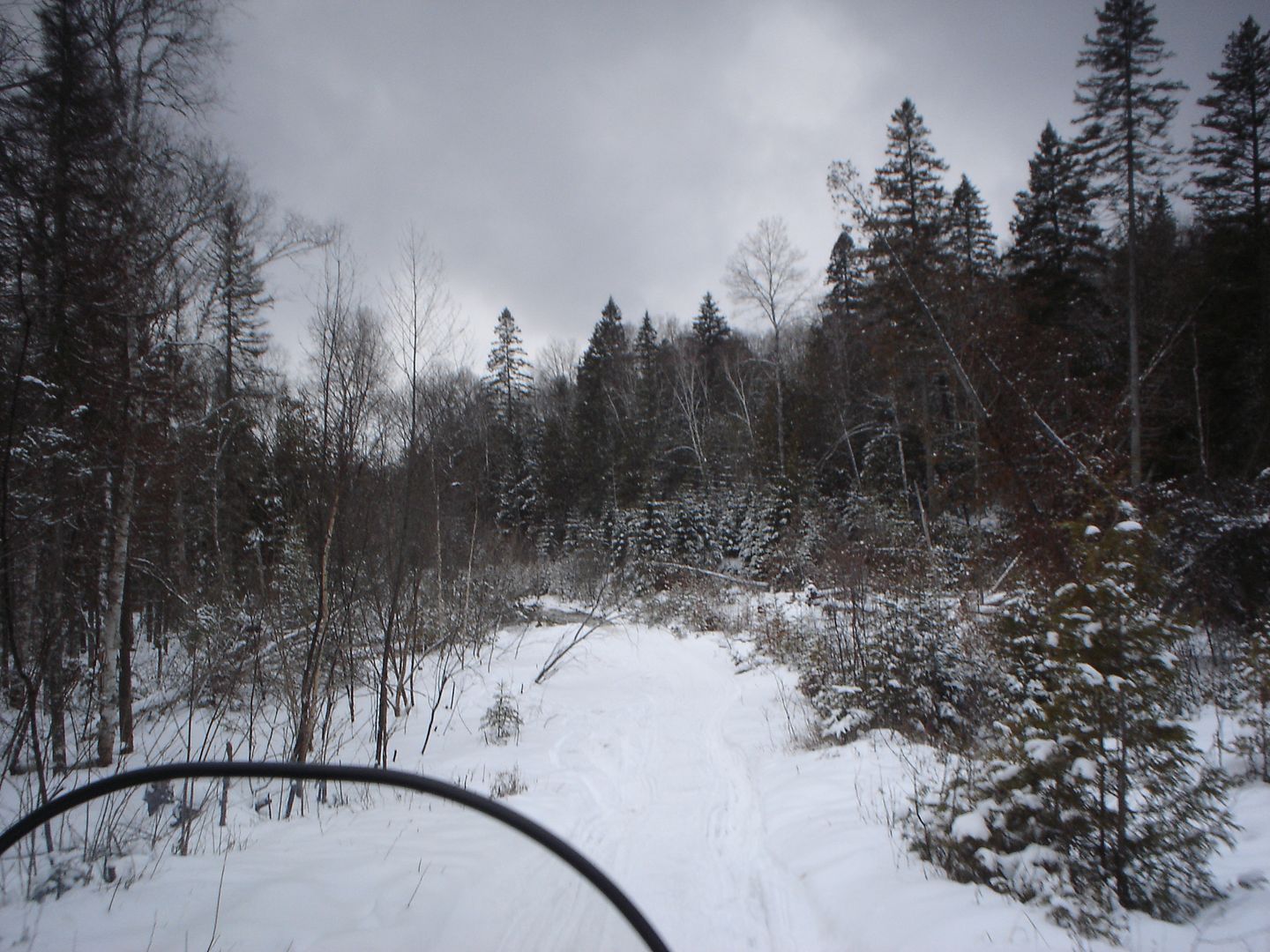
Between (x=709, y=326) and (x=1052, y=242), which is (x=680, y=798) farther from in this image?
(x=709, y=326)

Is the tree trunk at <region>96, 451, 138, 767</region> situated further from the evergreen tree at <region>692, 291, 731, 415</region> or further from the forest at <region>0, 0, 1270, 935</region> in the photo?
the evergreen tree at <region>692, 291, 731, 415</region>

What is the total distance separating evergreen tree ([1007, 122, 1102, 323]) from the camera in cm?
2169

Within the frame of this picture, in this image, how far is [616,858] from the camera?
4340 millimetres

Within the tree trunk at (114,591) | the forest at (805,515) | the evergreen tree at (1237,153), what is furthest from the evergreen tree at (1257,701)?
the evergreen tree at (1237,153)

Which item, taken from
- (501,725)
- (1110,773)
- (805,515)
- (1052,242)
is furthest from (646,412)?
(1110,773)

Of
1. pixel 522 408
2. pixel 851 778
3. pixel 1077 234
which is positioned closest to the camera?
pixel 851 778

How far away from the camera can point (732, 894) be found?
3.91 meters

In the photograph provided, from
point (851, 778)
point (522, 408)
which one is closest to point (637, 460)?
point (522, 408)

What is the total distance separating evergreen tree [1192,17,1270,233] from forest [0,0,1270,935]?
0.09 meters

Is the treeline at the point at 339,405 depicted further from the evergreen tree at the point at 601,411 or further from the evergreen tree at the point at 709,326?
the evergreen tree at the point at 709,326

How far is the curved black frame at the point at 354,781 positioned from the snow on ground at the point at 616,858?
3cm

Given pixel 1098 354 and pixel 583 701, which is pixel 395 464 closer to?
pixel 583 701

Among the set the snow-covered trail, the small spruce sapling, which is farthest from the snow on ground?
the small spruce sapling

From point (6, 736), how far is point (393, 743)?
140 inches
